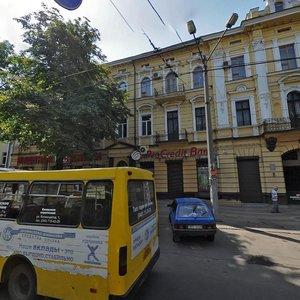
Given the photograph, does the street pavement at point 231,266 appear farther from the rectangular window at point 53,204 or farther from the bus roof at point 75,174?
the bus roof at point 75,174

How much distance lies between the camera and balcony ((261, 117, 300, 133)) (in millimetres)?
16453

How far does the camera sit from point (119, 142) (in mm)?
21953

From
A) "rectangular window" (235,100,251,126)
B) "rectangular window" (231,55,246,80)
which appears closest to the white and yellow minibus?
"rectangular window" (235,100,251,126)

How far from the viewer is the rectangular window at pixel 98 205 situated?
3.44 meters

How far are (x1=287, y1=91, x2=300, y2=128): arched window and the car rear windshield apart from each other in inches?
506

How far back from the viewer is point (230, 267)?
225 inches

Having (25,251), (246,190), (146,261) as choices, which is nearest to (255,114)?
(246,190)

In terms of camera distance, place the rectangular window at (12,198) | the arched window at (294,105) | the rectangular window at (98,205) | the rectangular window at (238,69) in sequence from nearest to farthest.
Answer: the rectangular window at (98,205)
the rectangular window at (12,198)
the arched window at (294,105)
the rectangular window at (238,69)

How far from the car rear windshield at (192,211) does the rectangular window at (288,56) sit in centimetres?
1535

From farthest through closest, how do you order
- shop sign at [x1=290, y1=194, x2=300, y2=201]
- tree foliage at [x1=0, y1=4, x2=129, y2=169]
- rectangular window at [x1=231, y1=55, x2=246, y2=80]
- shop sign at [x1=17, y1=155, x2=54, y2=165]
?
shop sign at [x1=17, y1=155, x2=54, y2=165]
rectangular window at [x1=231, y1=55, x2=246, y2=80]
shop sign at [x1=290, y1=194, x2=300, y2=201]
tree foliage at [x1=0, y1=4, x2=129, y2=169]

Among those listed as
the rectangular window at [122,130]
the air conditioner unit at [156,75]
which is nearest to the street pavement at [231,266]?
the rectangular window at [122,130]

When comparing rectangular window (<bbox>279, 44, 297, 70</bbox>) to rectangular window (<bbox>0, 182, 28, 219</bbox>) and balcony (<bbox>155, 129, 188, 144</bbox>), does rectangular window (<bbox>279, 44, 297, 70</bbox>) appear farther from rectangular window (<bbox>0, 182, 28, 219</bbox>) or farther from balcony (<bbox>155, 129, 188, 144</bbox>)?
rectangular window (<bbox>0, 182, 28, 219</bbox>)

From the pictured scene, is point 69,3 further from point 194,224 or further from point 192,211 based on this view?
point 192,211

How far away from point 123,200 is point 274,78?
61.0ft
